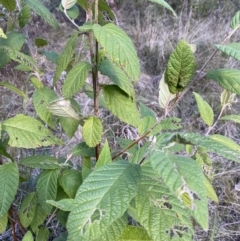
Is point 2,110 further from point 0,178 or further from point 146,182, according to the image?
point 146,182

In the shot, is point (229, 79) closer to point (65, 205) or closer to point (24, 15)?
point (65, 205)

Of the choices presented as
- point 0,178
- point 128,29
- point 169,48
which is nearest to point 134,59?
point 0,178

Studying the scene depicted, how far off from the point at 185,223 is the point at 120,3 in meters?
4.11

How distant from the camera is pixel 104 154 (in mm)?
846

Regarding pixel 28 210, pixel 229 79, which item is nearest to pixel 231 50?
pixel 229 79

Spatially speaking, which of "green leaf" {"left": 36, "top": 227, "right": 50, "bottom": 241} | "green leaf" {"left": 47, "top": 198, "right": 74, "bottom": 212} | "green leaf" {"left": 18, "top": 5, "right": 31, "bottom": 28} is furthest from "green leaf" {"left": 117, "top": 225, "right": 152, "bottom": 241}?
"green leaf" {"left": 18, "top": 5, "right": 31, "bottom": 28}

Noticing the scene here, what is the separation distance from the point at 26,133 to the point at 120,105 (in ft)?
0.83

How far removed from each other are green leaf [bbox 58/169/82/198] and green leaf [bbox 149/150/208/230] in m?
0.51

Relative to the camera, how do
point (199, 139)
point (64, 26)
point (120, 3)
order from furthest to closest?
point (120, 3)
point (64, 26)
point (199, 139)

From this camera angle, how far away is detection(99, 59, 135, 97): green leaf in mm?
941

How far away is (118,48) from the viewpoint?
80 cm

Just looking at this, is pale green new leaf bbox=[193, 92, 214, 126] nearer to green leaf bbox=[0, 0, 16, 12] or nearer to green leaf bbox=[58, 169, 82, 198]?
green leaf bbox=[58, 169, 82, 198]

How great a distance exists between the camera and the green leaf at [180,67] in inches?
30.4

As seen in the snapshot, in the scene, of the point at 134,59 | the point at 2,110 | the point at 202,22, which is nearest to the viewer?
the point at 134,59
